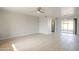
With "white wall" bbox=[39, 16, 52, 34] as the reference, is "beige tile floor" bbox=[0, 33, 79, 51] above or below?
below

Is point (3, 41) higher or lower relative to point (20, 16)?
lower

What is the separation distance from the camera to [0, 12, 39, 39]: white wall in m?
2.12

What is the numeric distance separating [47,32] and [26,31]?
1.96 ft

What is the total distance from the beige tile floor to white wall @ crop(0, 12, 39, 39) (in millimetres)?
117

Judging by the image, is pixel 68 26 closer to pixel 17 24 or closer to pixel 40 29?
pixel 40 29

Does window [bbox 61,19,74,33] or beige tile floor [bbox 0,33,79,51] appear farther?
window [bbox 61,19,74,33]

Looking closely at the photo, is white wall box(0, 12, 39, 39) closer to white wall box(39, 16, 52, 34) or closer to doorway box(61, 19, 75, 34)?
white wall box(39, 16, 52, 34)

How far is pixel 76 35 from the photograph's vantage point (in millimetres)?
2787

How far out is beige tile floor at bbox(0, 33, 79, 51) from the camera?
214 cm

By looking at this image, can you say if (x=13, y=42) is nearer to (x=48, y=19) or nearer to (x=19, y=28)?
(x=19, y=28)

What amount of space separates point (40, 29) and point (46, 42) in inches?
14.4

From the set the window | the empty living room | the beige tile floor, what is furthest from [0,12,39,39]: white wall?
the window
